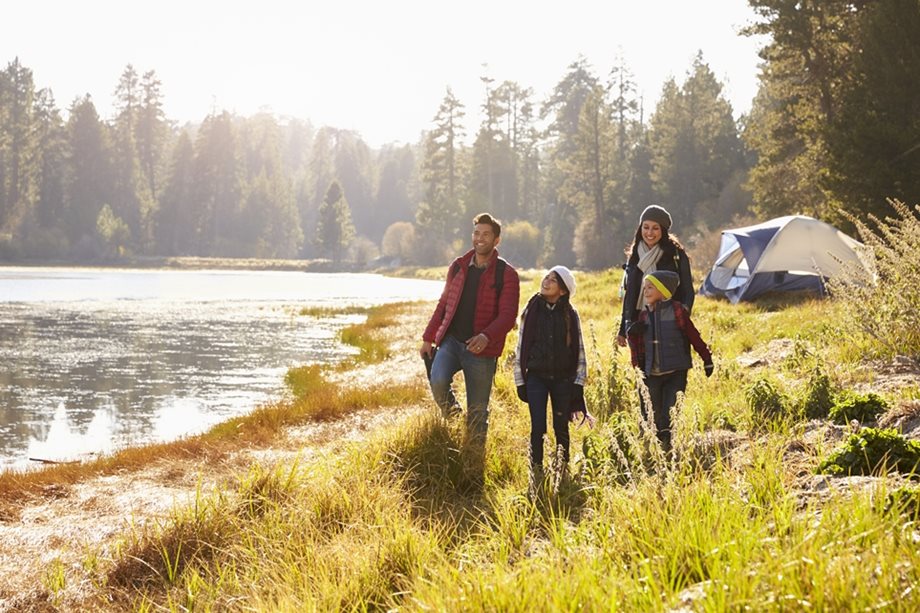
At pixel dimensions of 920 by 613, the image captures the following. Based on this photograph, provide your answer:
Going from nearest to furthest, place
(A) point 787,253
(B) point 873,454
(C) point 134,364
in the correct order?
1. (B) point 873,454
2. (C) point 134,364
3. (A) point 787,253

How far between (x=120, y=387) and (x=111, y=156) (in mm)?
80821

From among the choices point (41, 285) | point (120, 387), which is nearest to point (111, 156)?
point (41, 285)

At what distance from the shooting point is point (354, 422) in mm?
9602

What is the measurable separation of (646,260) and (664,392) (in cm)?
109

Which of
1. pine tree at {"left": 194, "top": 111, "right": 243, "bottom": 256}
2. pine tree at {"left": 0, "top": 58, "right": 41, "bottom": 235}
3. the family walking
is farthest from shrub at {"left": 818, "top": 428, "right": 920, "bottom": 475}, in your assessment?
pine tree at {"left": 194, "top": 111, "right": 243, "bottom": 256}

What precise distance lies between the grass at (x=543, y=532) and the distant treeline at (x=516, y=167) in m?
12.0

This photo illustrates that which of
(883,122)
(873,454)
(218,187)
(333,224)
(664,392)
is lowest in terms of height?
(873,454)

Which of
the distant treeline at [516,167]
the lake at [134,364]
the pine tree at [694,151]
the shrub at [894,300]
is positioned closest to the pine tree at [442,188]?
the distant treeline at [516,167]

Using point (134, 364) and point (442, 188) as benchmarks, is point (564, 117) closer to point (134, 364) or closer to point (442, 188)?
point (442, 188)

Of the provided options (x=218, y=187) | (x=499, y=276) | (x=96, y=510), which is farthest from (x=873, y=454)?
(x=218, y=187)

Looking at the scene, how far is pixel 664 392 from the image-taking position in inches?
220

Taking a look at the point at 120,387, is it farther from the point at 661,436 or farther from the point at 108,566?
the point at 661,436

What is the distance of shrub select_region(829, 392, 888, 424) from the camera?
570 cm

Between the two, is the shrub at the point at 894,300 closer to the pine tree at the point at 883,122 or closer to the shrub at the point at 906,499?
the shrub at the point at 906,499
